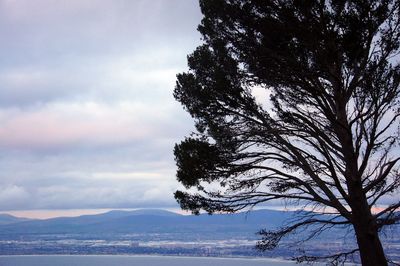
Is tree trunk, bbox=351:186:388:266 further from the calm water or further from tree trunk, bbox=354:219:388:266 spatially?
the calm water

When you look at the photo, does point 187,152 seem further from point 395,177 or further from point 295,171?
point 395,177

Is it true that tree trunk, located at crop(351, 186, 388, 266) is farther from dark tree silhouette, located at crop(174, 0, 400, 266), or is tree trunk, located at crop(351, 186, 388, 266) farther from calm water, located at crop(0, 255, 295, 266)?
calm water, located at crop(0, 255, 295, 266)

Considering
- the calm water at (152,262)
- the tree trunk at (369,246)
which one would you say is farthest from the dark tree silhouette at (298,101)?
the calm water at (152,262)

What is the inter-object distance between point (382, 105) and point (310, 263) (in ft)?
11.8

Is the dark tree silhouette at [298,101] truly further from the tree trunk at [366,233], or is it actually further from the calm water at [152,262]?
the calm water at [152,262]

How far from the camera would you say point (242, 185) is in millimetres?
10016

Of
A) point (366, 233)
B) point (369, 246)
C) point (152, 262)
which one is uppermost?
point (366, 233)

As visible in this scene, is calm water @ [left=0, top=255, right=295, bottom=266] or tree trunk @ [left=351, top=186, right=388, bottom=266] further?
calm water @ [left=0, top=255, right=295, bottom=266]

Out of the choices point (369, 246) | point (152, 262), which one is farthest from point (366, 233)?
point (152, 262)

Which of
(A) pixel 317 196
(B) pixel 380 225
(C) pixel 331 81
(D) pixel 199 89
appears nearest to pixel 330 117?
(C) pixel 331 81

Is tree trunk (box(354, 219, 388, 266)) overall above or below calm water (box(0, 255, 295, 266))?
above

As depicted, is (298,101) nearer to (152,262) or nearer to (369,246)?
(369,246)

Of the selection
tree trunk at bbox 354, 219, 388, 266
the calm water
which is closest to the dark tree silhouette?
tree trunk at bbox 354, 219, 388, 266

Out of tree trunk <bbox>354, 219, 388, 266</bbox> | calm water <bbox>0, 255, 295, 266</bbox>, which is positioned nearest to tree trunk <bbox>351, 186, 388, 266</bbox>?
tree trunk <bbox>354, 219, 388, 266</bbox>
